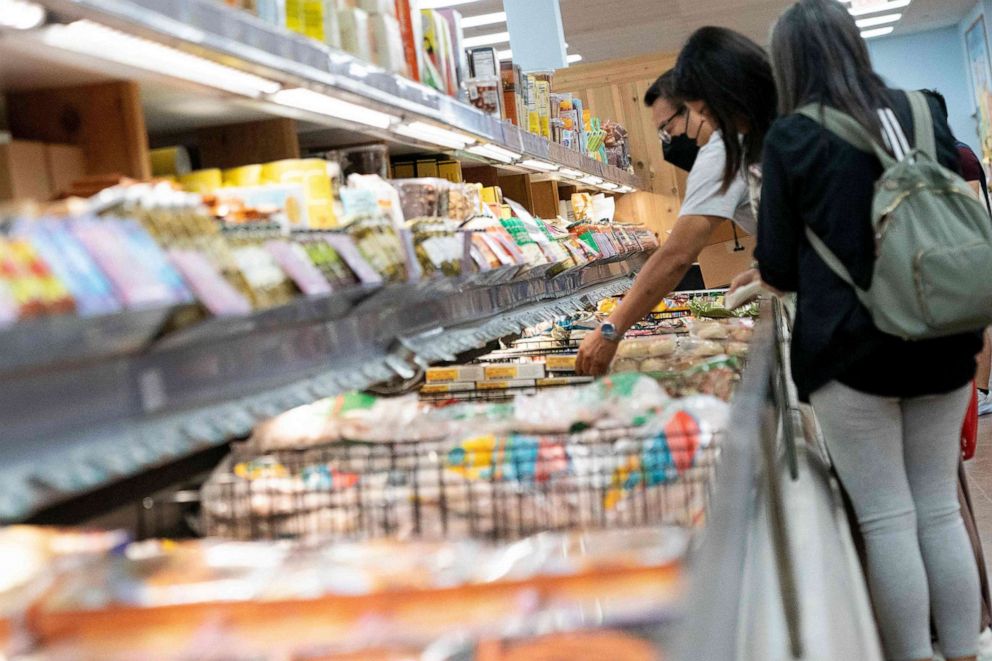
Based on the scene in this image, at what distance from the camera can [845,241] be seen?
2.27 metres

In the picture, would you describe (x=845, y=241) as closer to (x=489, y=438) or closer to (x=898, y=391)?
(x=898, y=391)

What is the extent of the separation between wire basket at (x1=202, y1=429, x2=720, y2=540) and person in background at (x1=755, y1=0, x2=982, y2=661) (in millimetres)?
873

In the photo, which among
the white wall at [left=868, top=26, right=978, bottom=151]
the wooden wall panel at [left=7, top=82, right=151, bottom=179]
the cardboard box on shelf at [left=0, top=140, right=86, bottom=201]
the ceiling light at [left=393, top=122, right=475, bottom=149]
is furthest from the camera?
the white wall at [left=868, top=26, right=978, bottom=151]

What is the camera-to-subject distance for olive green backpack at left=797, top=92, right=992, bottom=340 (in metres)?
2.17

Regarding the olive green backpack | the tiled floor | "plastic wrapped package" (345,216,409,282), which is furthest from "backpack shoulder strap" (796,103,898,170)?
the tiled floor

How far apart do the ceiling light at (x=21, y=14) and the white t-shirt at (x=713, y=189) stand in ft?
6.85

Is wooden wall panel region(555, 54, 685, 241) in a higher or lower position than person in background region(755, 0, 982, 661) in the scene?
higher

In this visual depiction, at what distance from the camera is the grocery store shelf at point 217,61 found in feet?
4.00

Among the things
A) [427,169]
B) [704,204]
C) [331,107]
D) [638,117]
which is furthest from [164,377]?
[638,117]

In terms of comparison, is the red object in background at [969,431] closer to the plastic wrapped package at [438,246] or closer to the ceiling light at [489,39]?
the plastic wrapped package at [438,246]

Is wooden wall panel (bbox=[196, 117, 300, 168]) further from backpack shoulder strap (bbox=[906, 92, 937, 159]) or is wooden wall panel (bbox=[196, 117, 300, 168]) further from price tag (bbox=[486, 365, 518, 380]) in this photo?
backpack shoulder strap (bbox=[906, 92, 937, 159])

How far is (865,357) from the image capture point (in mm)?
2285

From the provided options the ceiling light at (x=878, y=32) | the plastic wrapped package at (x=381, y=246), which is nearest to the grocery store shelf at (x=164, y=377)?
the plastic wrapped package at (x=381, y=246)

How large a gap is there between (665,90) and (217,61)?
2023 mm
